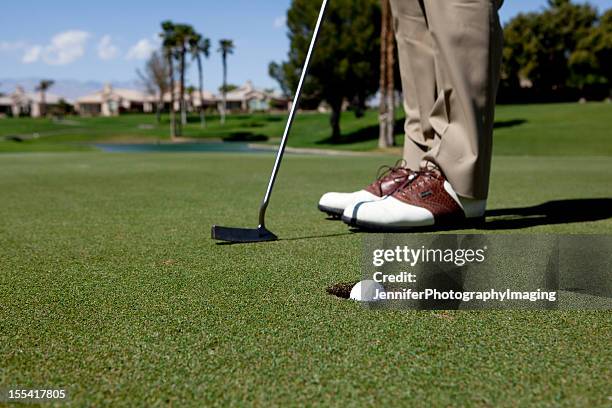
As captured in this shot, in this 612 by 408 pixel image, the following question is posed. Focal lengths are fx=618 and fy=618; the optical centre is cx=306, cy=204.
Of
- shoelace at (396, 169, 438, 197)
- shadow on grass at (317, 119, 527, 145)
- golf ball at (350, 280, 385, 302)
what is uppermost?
shoelace at (396, 169, 438, 197)

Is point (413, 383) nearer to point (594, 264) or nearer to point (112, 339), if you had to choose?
point (594, 264)

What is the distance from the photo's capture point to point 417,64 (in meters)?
3.24

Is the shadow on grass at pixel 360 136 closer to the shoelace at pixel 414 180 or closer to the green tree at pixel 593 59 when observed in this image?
the green tree at pixel 593 59

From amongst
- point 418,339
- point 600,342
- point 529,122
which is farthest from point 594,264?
point 529,122

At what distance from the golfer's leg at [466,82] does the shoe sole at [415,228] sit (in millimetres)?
147

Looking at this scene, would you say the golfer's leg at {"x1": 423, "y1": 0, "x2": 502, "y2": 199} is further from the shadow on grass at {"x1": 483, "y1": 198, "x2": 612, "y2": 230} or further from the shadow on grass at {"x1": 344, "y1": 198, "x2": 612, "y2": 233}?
the shadow on grass at {"x1": 483, "y1": 198, "x2": 612, "y2": 230}

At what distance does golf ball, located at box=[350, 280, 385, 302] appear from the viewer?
1404mm

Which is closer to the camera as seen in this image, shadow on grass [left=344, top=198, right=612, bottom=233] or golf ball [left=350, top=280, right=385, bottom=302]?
golf ball [left=350, top=280, right=385, bottom=302]

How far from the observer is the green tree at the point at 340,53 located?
3266cm

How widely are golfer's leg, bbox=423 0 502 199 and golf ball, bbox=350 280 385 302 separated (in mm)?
Answer: 1467

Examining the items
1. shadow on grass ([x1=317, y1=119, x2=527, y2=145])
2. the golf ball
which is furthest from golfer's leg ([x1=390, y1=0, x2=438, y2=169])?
shadow on grass ([x1=317, y1=119, x2=527, y2=145])

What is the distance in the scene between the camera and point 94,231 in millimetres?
2873

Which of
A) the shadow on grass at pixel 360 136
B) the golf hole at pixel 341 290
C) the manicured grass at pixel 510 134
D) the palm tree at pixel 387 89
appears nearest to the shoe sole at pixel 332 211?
the golf hole at pixel 341 290

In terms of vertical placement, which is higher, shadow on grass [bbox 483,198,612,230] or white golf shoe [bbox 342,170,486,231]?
white golf shoe [bbox 342,170,486,231]
